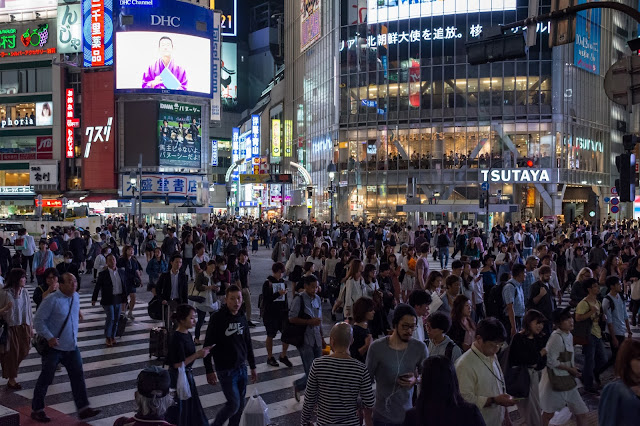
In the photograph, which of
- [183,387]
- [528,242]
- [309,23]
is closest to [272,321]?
[183,387]

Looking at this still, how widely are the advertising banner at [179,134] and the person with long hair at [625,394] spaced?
62.8 meters

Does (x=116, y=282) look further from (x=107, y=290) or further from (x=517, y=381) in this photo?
(x=517, y=381)

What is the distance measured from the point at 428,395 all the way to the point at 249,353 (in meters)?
3.26

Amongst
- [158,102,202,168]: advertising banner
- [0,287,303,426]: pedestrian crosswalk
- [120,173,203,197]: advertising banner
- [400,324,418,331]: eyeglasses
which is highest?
[158,102,202,168]: advertising banner

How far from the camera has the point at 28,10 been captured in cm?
7112

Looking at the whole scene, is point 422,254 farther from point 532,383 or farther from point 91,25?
point 91,25

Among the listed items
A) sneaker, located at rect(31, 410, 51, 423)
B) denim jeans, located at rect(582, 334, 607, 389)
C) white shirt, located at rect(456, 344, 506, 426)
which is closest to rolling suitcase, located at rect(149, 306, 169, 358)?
sneaker, located at rect(31, 410, 51, 423)

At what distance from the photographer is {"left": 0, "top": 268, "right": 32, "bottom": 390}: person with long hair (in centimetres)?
883

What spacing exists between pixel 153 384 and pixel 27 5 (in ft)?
256

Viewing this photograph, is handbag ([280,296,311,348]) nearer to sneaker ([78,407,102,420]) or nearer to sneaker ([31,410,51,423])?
sneaker ([78,407,102,420])

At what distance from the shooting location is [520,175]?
50469 mm

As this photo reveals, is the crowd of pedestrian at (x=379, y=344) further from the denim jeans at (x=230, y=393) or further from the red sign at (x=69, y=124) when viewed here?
the red sign at (x=69, y=124)

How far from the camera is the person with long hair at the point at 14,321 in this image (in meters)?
8.83

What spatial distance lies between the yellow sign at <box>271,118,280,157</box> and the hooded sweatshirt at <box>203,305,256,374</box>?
243ft
